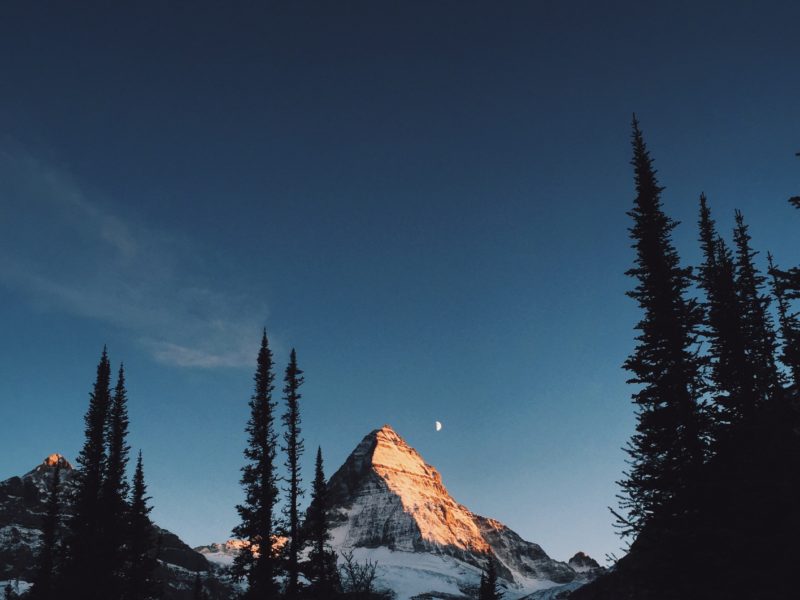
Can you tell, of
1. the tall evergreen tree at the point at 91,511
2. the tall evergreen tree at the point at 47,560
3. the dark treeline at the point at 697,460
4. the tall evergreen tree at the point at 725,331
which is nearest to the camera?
the dark treeline at the point at 697,460

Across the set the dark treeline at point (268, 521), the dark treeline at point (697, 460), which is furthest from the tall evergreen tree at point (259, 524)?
the dark treeline at point (697, 460)

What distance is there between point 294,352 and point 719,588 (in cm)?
2950

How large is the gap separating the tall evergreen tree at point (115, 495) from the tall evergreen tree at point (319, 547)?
494 inches

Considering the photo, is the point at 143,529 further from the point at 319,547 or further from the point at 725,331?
the point at 725,331

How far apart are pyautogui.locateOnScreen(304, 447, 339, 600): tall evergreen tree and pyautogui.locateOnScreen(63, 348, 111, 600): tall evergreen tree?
43.0ft

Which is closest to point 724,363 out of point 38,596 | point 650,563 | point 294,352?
point 650,563

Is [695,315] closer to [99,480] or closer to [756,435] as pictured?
[756,435]

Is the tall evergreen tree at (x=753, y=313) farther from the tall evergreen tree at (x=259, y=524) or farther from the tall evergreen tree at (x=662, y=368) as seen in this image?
the tall evergreen tree at (x=259, y=524)

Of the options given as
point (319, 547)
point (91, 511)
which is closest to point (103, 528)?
point (91, 511)

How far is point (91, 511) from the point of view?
44.9 meters

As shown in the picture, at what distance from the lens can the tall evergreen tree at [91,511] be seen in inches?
1606

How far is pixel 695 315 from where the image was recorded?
25797mm

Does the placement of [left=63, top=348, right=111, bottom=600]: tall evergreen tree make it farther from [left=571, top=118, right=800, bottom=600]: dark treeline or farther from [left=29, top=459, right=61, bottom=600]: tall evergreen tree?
[left=571, top=118, right=800, bottom=600]: dark treeline

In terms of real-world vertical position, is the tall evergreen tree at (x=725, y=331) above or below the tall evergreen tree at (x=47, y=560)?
above
